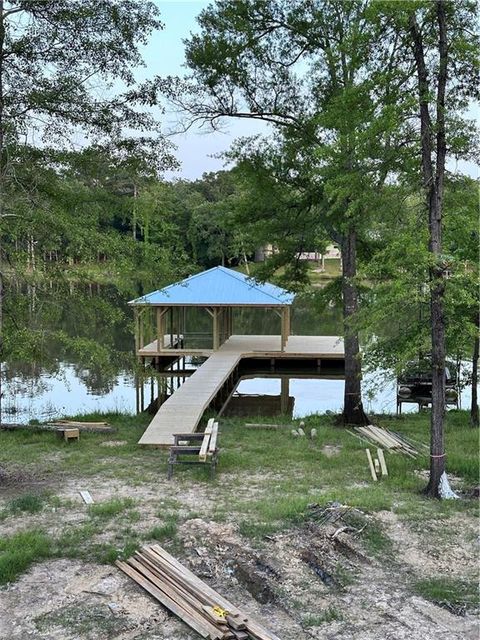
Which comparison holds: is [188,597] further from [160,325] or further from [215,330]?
[215,330]

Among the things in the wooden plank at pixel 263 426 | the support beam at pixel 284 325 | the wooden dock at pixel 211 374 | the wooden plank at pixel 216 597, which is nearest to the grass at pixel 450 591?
the wooden plank at pixel 216 597

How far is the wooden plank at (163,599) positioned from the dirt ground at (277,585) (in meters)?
0.07

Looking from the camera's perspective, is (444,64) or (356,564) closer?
(356,564)

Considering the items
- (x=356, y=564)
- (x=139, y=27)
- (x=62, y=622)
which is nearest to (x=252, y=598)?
(x=356, y=564)

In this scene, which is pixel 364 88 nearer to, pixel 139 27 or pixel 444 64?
pixel 444 64

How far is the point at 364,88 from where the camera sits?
25.7ft

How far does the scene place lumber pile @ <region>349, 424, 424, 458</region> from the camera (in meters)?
10.8

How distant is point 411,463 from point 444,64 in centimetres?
608

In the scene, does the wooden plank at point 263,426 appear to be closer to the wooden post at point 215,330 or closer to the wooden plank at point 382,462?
the wooden plank at point 382,462

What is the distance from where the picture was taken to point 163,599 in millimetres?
5309

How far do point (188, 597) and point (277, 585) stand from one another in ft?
2.91

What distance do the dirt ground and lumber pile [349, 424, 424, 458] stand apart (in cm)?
349

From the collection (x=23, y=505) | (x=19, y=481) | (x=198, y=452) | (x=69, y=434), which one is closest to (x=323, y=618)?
(x=23, y=505)

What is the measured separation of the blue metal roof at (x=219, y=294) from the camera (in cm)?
2038
